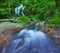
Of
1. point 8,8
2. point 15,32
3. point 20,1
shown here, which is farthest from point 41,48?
point 20,1

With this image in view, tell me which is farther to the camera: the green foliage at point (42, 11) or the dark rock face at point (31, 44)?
the green foliage at point (42, 11)

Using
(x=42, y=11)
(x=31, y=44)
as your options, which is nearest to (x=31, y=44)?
(x=31, y=44)

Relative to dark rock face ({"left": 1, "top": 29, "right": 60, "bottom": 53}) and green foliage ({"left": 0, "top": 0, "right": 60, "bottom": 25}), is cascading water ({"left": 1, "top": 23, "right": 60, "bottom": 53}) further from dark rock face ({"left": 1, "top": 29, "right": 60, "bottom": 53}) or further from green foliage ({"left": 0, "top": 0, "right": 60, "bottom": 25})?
green foliage ({"left": 0, "top": 0, "right": 60, "bottom": 25})

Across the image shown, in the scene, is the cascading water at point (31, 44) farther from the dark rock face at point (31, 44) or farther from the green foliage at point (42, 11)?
the green foliage at point (42, 11)

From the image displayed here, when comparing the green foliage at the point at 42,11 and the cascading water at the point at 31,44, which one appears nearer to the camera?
the cascading water at the point at 31,44

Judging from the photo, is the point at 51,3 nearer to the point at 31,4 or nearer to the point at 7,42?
the point at 31,4

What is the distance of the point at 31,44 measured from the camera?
22.2ft

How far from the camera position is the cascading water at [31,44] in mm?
6489

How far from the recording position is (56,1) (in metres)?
10.6

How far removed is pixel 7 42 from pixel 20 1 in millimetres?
7528

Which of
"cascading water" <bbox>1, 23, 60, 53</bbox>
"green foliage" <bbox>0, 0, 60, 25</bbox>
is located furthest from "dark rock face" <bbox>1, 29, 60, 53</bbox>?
"green foliage" <bbox>0, 0, 60, 25</bbox>

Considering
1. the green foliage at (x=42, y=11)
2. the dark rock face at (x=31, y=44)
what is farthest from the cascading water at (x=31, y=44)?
the green foliage at (x=42, y=11)

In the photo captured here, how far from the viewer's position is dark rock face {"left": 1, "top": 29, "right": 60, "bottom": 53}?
6.49 metres

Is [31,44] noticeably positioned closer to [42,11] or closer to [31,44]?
[31,44]
